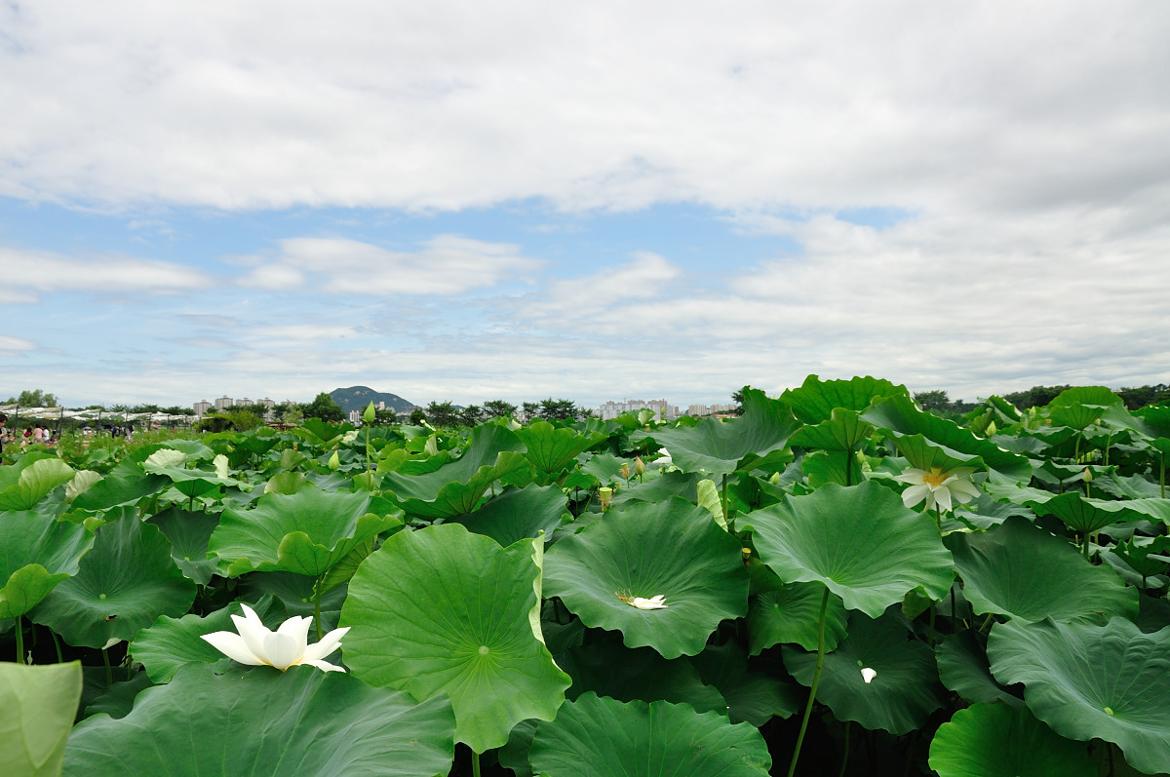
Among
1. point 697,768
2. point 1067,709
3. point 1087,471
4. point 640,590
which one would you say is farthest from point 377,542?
point 1087,471

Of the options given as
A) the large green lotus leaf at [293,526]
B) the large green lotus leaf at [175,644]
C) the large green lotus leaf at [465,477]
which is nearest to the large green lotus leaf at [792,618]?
the large green lotus leaf at [465,477]

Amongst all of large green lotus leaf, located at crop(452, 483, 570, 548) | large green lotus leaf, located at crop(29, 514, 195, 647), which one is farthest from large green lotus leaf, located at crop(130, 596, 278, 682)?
large green lotus leaf, located at crop(452, 483, 570, 548)

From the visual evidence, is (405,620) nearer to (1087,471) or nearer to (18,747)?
(18,747)

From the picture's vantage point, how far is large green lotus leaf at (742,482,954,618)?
1.24m

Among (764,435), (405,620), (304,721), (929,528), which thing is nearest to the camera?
(304,721)

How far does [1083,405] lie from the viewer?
2844 mm

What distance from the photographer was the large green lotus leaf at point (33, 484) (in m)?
2.23

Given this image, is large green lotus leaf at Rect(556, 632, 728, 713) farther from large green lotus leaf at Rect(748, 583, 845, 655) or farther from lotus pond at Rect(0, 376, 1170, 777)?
large green lotus leaf at Rect(748, 583, 845, 655)

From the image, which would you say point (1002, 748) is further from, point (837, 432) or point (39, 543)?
point (39, 543)

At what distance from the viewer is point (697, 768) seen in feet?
3.26

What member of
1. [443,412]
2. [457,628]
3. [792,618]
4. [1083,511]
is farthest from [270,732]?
[443,412]

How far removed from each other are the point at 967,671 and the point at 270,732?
113cm

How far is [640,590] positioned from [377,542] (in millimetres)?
771

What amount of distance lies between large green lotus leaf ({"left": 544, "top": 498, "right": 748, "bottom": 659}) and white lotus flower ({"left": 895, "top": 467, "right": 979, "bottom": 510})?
20.2 inches
